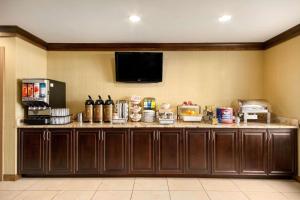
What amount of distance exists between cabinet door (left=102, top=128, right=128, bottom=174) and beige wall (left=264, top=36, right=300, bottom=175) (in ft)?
9.01

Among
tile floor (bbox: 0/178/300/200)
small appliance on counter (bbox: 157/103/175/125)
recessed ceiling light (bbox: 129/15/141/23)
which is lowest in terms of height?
tile floor (bbox: 0/178/300/200)

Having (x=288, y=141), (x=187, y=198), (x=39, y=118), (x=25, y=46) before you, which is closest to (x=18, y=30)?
(x=25, y=46)

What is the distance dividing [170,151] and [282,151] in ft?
5.96

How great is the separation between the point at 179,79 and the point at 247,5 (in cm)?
204

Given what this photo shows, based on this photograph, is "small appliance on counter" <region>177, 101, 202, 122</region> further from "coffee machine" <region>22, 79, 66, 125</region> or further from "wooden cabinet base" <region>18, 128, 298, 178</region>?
"coffee machine" <region>22, 79, 66, 125</region>

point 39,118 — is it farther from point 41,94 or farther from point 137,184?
point 137,184

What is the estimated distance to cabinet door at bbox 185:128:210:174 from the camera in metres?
3.72

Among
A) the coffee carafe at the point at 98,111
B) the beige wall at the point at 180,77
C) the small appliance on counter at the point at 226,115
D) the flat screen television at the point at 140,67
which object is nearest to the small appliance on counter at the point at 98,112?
the coffee carafe at the point at 98,111

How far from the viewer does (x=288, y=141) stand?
3.65 metres

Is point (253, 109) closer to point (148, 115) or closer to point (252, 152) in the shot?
point (252, 152)

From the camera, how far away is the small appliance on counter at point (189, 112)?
416 centimetres

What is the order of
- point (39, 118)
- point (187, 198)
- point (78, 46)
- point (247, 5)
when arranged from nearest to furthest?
point (247, 5)
point (187, 198)
point (39, 118)
point (78, 46)

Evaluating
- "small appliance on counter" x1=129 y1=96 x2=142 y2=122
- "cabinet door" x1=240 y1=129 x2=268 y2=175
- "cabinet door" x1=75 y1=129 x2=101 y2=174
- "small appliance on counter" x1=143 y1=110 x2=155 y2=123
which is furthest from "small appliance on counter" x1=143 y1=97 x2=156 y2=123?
"cabinet door" x1=240 y1=129 x2=268 y2=175

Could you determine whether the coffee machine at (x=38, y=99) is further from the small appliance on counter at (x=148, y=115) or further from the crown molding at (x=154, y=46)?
the small appliance on counter at (x=148, y=115)
